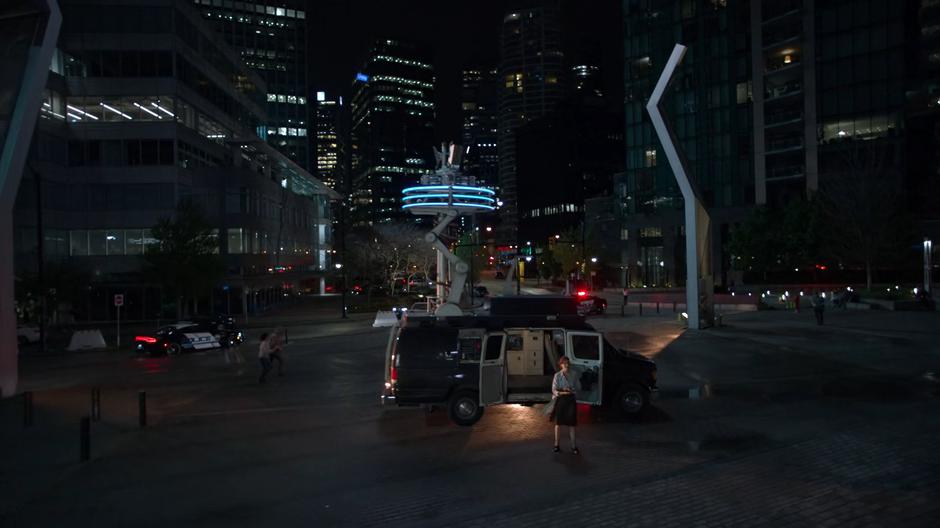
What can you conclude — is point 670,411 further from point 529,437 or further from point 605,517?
point 605,517

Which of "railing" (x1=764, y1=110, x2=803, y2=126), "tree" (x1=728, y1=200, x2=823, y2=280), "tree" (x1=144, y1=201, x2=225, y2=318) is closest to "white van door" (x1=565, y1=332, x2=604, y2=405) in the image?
"tree" (x1=144, y1=201, x2=225, y2=318)

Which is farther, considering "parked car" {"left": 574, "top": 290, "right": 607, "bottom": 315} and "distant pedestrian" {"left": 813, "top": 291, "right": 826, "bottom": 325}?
"parked car" {"left": 574, "top": 290, "right": 607, "bottom": 315}

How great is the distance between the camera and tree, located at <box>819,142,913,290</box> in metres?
47.2

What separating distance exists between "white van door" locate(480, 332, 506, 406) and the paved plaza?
0.61 metres

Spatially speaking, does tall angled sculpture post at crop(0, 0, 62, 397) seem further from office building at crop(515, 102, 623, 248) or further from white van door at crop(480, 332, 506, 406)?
office building at crop(515, 102, 623, 248)

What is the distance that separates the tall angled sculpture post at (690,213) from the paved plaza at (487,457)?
9815mm

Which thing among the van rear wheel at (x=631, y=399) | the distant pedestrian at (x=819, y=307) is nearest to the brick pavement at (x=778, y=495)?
the van rear wheel at (x=631, y=399)

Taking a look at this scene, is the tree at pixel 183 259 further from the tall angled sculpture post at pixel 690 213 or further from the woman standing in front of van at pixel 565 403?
the woman standing in front of van at pixel 565 403

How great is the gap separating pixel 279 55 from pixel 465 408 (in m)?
138

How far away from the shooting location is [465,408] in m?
12.6

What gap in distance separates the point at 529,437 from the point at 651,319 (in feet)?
86.2

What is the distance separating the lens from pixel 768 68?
223 feet

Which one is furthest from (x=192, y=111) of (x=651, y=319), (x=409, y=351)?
(x=409, y=351)

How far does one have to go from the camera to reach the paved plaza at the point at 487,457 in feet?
26.8
